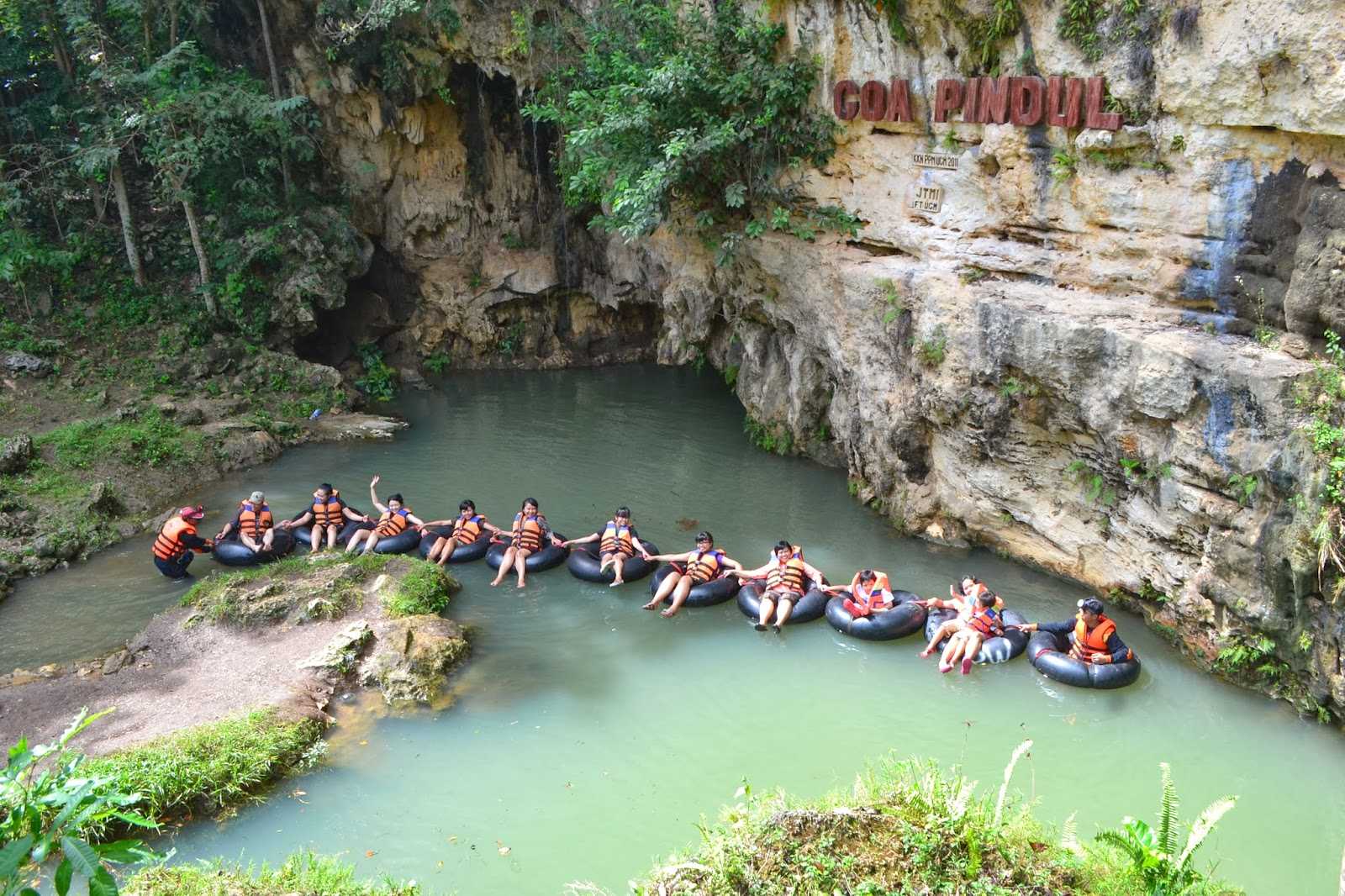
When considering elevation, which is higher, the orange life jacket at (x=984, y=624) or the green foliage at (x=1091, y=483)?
the green foliage at (x=1091, y=483)

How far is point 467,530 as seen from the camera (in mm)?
11906

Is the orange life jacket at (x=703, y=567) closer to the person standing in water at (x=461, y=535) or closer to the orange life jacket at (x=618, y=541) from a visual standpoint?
the orange life jacket at (x=618, y=541)

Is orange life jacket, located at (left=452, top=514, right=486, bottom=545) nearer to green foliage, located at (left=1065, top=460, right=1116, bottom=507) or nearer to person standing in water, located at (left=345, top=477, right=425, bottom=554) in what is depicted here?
person standing in water, located at (left=345, top=477, right=425, bottom=554)

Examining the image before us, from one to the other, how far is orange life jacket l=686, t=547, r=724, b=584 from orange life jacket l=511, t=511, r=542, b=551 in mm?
1954

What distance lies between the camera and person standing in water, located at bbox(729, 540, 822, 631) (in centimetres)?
1009

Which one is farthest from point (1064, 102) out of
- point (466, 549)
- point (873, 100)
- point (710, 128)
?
point (466, 549)

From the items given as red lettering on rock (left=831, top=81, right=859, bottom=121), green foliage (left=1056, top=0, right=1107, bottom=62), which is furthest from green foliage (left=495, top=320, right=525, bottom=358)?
green foliage (left=1056, top=0, right=1107, bottom=62)

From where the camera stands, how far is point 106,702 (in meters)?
8.73

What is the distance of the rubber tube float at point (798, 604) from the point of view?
33.2 ft

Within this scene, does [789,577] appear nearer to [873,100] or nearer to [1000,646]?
[1000,646]

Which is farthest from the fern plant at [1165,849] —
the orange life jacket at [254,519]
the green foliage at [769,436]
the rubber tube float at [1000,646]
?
the orange life jacket at [254,519]

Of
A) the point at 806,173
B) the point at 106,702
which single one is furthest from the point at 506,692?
the point at 806,173

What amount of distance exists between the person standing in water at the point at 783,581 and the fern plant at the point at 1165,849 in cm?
451

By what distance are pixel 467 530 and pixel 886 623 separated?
5287mm
